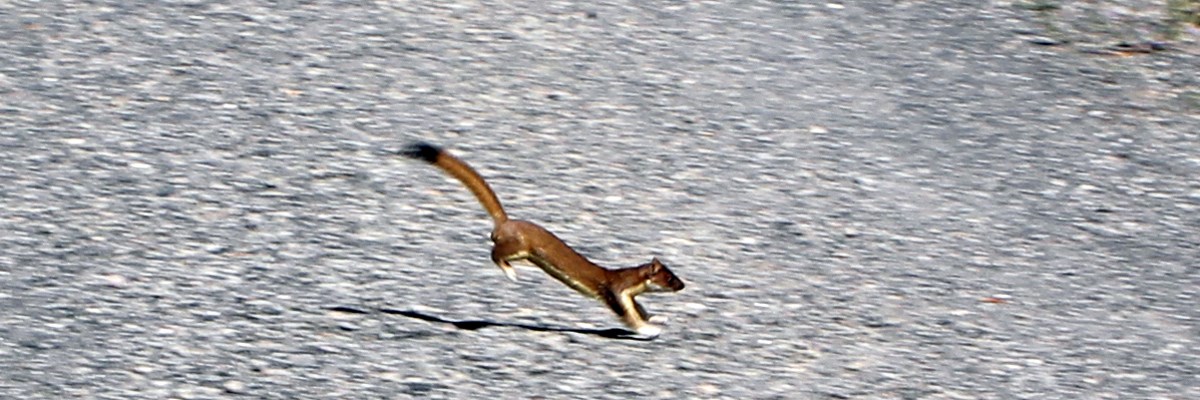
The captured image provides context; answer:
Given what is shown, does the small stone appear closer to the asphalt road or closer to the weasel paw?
the asphalt road

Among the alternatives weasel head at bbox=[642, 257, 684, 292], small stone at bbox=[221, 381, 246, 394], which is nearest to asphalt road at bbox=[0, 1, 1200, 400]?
small stone at bbox=[221, 381, 246, 394]

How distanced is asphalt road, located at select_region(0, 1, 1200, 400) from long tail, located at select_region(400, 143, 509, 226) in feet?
0.74

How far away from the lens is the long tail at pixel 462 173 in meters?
4.27

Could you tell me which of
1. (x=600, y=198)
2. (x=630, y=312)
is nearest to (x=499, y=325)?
(x=630, y=312)

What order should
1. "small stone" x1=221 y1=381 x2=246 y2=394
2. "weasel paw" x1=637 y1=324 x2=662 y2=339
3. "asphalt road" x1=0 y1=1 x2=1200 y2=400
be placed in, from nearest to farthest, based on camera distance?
"small stone" x1=221 y1=381 x2=246 y2=394, "asphalt road" x1=0 y1=1 x2=1200 y2=400, "weasel paw" x1=637 y1=324 x2=662 y2=339

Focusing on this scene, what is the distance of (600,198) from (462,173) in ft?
2.75

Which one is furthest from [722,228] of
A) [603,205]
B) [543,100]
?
[543,100]

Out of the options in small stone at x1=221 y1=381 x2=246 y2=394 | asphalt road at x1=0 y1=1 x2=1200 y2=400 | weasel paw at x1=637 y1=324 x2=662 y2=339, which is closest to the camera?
small stone at x1=221 y1=381 x2=246 y2=394

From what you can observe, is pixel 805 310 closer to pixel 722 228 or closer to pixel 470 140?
pixel 722 228

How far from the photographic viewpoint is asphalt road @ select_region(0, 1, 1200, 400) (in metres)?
4.06

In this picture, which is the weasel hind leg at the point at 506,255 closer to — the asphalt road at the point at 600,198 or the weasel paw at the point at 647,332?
the asphalt road at the point at 600,198

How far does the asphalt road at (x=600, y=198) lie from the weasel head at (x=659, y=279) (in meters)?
0.14

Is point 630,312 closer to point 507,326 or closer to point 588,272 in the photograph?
point 588,272

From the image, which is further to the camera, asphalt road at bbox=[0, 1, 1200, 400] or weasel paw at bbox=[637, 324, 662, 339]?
weasel paw at bbox=[637, 324, 662, 339]
